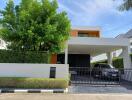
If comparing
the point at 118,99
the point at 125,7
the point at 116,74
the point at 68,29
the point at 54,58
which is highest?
the point at 125,7

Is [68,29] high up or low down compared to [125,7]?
down

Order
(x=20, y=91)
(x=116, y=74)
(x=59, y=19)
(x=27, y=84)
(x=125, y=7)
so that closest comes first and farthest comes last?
(x=20, y=91)
(x=27, y=84)
(x=125, y=7)
(x=59, y=19)
(x=116, y=74)

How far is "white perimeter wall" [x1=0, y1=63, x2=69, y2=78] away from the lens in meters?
16.1

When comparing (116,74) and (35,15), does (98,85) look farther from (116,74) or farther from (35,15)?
(35,15)

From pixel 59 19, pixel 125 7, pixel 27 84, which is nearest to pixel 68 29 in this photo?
pixel 59 19

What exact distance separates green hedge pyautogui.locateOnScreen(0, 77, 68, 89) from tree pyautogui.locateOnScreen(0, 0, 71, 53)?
3.27 metres

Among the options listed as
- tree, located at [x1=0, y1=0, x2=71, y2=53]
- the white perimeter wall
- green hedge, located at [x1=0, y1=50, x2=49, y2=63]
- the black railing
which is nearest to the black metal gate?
the black railing

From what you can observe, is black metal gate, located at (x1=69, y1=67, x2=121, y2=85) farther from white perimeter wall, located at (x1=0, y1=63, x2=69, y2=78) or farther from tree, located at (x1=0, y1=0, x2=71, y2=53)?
tree, located at (x1=0, y1=0, x2=71, y2=53)

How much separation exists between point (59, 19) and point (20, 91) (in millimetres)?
6484

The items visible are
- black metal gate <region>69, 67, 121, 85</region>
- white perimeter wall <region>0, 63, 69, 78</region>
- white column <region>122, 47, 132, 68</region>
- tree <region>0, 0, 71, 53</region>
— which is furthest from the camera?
white column <region>122, 47, 132, 68</region>

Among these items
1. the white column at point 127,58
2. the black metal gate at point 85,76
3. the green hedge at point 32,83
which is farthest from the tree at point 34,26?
the white column at point 127,58

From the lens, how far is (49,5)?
57.7 ft

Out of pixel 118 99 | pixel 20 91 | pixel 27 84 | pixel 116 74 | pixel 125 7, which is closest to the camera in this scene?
pixel 118 99

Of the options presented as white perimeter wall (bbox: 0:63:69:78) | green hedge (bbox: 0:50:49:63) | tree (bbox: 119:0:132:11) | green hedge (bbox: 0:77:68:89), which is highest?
tree (bbox: 119:0:132:11)
